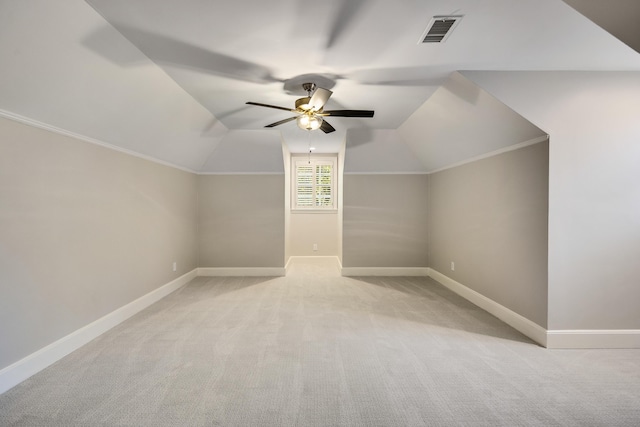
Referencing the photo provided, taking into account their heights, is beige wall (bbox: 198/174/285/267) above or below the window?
below

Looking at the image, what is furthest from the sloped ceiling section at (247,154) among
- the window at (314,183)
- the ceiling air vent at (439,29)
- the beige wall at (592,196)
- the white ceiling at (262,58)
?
the beige wall at (592,196)

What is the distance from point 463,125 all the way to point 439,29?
1660mm

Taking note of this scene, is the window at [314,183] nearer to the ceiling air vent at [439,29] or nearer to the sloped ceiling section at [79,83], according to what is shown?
the sloped ceiling section at [79,83]

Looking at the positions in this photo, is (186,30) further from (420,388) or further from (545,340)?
(545,340)

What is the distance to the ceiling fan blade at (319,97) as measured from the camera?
2.90 m

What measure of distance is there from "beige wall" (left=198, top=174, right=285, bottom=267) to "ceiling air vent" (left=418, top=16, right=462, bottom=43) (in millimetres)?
3914

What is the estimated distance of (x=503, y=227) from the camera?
3568 mm

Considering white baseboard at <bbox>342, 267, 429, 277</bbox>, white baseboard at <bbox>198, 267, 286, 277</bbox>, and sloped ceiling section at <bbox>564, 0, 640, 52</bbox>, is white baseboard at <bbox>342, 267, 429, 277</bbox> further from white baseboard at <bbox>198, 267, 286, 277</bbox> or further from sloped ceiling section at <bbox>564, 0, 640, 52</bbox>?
sloped ceiling section at <bbox>564, 0, 640, 52</bbox>

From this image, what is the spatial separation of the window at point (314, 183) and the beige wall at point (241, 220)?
167 centimetres

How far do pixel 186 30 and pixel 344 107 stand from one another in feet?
7.11

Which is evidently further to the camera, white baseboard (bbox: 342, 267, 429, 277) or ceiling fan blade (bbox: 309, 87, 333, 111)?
white baseboard (bbox: 342, 267, 429, 277)

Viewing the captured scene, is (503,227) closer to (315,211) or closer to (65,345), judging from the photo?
(65,345)

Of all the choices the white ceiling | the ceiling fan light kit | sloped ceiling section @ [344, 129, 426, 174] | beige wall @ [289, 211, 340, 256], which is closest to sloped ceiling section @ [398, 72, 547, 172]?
the white ceiling

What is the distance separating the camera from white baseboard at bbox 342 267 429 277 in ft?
19.5
